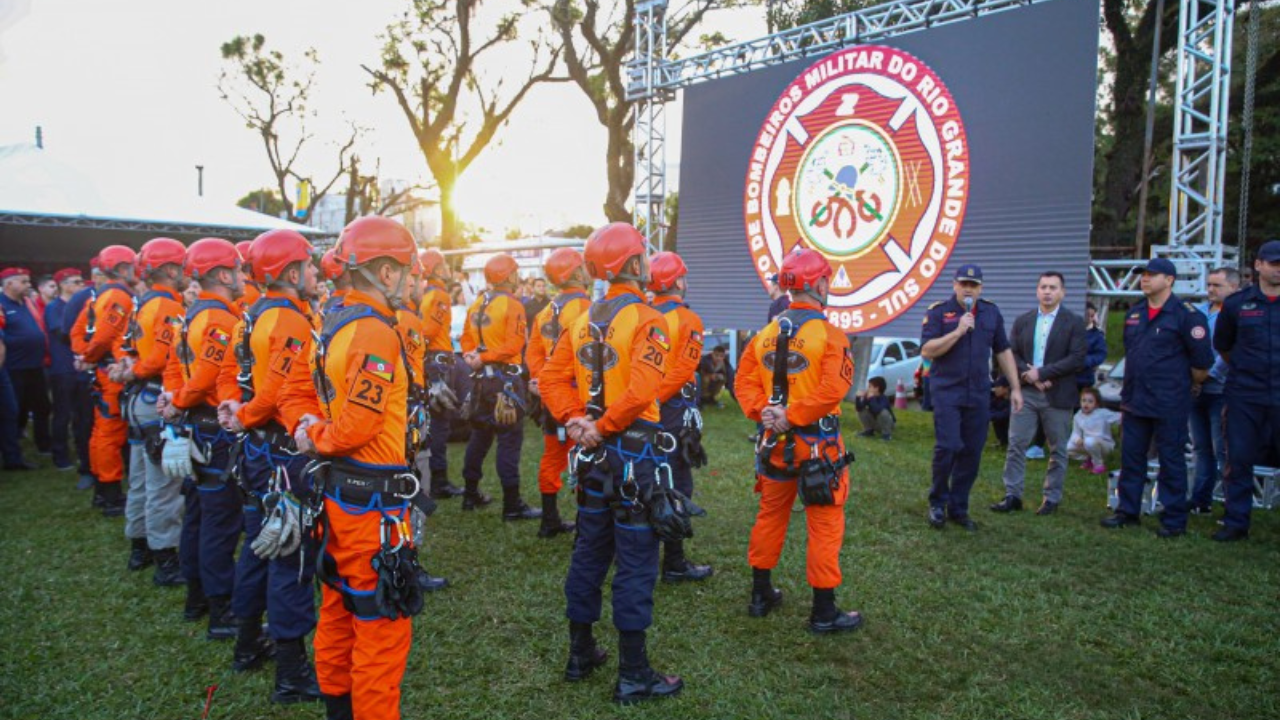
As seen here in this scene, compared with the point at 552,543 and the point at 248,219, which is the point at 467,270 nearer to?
the point at 248,219

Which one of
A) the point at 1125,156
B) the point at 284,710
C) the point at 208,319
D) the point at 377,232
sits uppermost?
the point at 1125,156

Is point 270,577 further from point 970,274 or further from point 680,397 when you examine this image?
point 970,274

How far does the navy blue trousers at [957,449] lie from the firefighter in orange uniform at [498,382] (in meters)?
3.43

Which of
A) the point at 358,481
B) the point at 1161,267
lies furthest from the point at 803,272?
the point at 1161,267

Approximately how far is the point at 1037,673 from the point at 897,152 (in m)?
7.10

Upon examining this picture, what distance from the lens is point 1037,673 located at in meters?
4.02

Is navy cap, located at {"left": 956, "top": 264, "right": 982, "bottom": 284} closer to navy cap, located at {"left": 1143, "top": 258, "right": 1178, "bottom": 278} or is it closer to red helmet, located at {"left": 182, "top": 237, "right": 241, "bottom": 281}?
navy cap, located at {"left": 1143, "top": 258, "right": 1178, "bottom": 278}

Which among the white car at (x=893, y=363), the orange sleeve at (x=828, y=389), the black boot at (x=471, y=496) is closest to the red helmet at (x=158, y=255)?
the black boot at (x=471, y=496)

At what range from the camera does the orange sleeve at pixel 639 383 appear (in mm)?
3607

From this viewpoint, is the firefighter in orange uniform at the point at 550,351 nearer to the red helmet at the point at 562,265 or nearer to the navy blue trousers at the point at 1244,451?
the red helmet at the point at 562,265

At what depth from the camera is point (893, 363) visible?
15039 millimetres

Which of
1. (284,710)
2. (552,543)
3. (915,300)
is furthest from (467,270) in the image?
(284,710)

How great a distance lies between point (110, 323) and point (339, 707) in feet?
17.2

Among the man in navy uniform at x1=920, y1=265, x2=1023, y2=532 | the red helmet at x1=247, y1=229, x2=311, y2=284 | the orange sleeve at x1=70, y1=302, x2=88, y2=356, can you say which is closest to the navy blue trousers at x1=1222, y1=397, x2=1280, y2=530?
the man in navy uniform at x1=920, y1=265, x2=1023, y2=532
